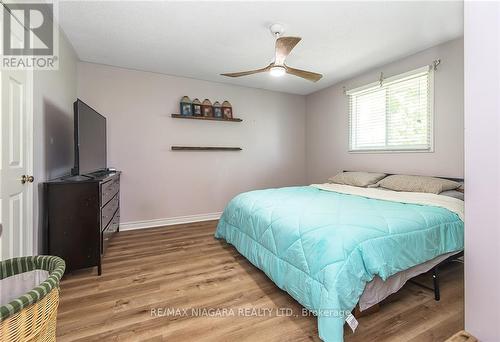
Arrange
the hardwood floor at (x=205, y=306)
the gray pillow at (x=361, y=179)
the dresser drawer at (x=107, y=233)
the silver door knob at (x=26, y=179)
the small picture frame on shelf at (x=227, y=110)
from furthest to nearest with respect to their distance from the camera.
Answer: the small picture frame on shelf at (x=227, y=110) < the gray pillow at (x=361, y=179) < the dresser drawer at (x=107, y=233) < the silver door knob at (x=26, y=179) < the hardwood floor at (x=205, y=306)

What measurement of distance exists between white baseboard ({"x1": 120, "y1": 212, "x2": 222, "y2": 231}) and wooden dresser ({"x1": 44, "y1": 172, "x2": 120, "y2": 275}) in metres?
1.42

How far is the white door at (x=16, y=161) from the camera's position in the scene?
4.78ft

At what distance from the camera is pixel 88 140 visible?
2.37m

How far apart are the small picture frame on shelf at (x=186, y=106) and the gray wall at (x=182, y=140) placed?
0.36 feet

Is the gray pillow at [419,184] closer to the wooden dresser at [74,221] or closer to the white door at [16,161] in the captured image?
the wooden dresser at [74,221]

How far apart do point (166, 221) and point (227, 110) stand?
2.17 m

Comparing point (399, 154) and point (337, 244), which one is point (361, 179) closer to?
point (399, 154)

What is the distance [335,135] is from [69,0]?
3.91 metres

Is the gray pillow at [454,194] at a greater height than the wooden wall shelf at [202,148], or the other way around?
the wooden wall shelf at [202,148]

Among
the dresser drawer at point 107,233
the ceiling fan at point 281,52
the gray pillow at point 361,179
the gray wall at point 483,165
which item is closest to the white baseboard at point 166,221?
the dresser drawer at point 107,233

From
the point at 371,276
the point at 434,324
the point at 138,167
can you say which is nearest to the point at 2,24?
the point at 138,167

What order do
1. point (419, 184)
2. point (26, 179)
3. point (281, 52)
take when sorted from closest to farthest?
point (26, 179), point (281, 52), point (419, 184)

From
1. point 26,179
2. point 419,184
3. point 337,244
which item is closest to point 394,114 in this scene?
point 419,184

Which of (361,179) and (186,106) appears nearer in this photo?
(361,179)
